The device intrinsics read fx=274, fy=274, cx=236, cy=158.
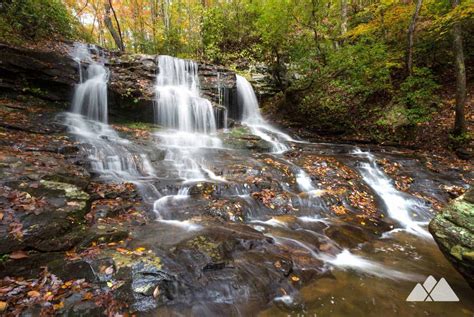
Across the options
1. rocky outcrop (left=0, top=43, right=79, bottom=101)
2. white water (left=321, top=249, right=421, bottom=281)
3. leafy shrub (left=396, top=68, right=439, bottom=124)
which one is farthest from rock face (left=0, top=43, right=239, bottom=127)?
white water (left=321, top=249, right=421, bottom=281)

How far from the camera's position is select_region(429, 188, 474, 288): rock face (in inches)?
137

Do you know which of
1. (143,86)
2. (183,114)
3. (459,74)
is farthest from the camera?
(183,114)

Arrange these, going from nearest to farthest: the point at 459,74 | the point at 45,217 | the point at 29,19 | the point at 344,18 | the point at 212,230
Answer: the point at 45,217, the point at 212,230, the point at 459,74, the point at 29,19, the point at 344,18

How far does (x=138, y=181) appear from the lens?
671 centimetres

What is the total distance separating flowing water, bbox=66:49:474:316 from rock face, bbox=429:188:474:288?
0.54 metres

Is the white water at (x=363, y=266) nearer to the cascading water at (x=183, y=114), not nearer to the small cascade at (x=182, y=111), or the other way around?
the cascading water at (x=183, y=114)

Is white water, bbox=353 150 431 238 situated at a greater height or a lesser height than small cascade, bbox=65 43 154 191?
lesser

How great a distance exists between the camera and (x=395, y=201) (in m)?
7.35

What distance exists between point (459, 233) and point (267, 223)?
3.15 meters

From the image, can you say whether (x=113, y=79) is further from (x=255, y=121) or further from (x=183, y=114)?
(x=255, y=121)

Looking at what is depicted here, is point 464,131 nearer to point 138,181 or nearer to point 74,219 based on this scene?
point 138,181

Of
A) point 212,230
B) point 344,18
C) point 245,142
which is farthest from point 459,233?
point 344,18

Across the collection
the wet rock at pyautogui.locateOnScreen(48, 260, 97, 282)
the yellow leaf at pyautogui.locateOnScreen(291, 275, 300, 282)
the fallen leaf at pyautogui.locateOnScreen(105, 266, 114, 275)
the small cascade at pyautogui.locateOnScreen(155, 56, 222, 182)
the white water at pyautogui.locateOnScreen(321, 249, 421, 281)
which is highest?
the small cascade at pyautogui.locateOnScreen(155, 56, 222, 182)

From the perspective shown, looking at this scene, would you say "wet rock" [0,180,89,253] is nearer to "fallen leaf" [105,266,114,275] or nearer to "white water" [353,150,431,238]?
"fallen leaf" [105,266,114,275]
